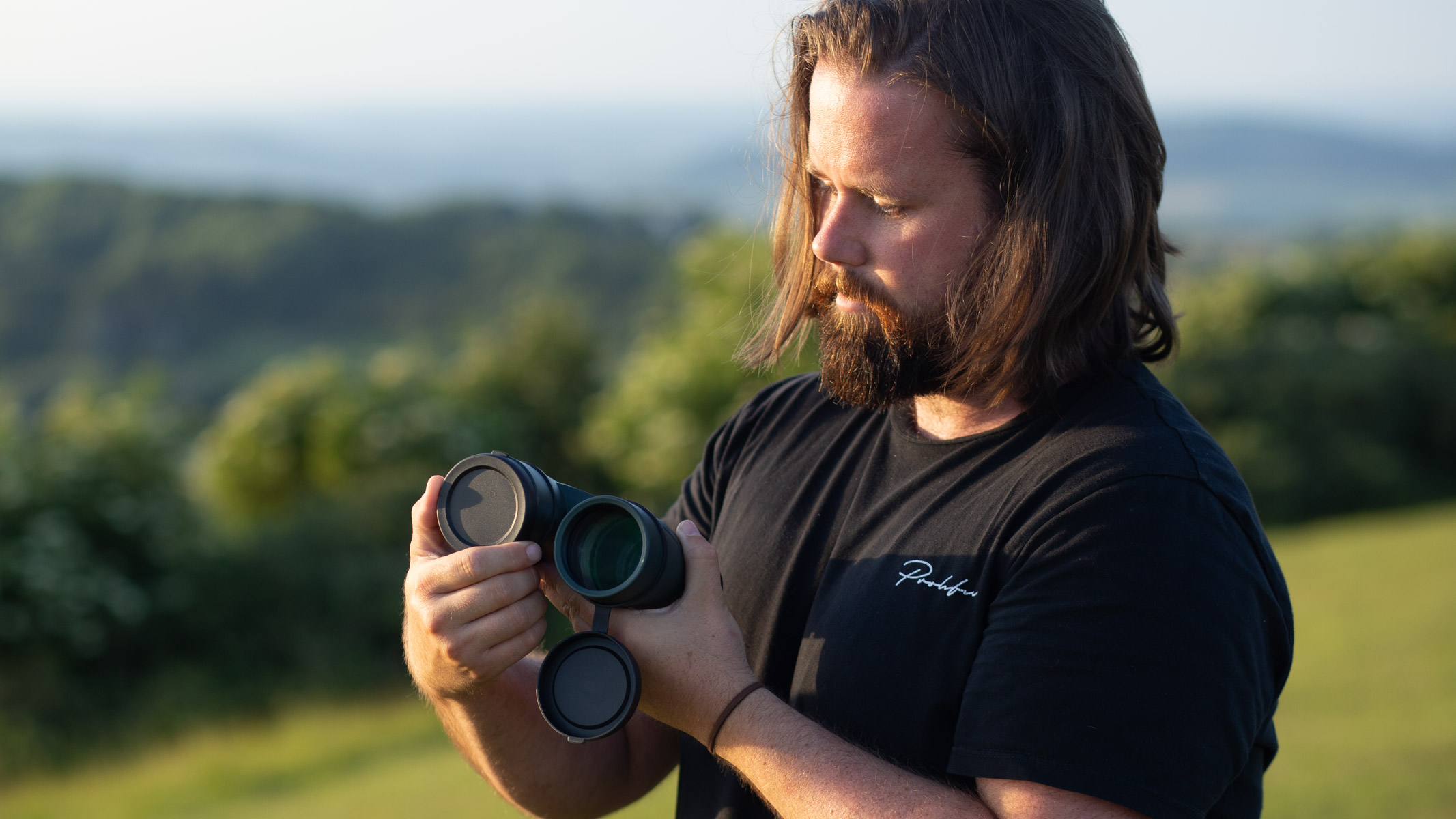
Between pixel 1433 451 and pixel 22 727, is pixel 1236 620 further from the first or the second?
pixel 1433 451

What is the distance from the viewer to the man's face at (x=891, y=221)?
67.1 inches

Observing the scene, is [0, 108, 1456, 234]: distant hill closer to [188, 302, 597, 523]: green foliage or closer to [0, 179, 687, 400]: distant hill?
[0, 179, 687, 400]: distant hill

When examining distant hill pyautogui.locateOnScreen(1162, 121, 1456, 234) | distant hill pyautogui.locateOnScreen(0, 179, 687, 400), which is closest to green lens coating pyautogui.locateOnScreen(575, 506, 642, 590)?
distant hill pyautogui.locateOnScreen(0, 179, 687, 400)

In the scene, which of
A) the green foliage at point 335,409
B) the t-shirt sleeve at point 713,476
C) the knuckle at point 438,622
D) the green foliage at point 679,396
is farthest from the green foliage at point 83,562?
the knuckle at point 438,622

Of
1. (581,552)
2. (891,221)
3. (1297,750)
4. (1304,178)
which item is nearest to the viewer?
(581,552)

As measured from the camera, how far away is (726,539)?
2.01 metres

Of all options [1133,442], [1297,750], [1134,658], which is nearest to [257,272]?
[1297,750]

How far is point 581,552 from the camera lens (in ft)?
5.40

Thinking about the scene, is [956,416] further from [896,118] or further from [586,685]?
[586,685]

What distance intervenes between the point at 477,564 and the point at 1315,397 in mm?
24924

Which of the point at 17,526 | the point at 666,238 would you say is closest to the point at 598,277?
the point at 666,238

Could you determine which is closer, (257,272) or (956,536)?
(956,536)

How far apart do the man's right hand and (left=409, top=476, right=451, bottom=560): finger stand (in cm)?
6

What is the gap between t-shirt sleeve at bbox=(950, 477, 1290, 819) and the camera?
130 centimetres
